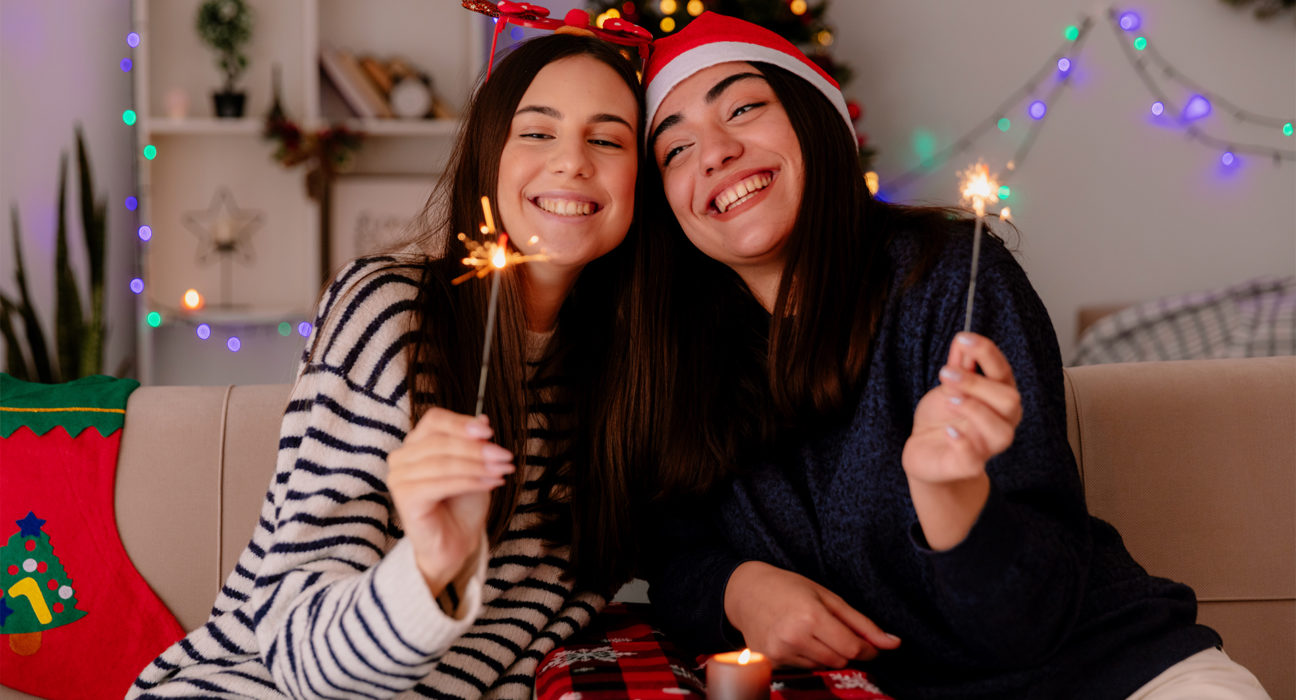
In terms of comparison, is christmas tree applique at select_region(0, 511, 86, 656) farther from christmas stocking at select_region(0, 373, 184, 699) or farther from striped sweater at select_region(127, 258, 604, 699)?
striped sweater at select_region(127, 258, 604, 699)

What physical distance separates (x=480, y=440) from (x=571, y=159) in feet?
1.67

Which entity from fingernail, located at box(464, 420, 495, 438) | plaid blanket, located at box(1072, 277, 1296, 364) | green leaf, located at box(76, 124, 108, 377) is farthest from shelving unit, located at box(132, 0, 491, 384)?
fingernail, located at box(464, 420, 495, 438)

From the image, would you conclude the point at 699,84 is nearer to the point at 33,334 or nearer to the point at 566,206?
the point at 566,206

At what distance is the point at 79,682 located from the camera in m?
1.54

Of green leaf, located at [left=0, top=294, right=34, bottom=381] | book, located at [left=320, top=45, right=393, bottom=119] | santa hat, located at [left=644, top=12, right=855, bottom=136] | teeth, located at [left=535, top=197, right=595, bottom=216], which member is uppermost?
book, located at [left=320, top=45, right=393, bottom=119]

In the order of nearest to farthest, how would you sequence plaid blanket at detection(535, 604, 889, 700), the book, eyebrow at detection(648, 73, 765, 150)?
plaid blanket at detection(535, 604, 889, 700)
eyebrow at detection(648, 73, 765, 150)
the book

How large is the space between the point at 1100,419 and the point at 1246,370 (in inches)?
10.4

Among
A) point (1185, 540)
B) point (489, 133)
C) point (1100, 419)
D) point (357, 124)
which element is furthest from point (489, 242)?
point (357, 124)

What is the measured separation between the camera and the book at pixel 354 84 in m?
3.76

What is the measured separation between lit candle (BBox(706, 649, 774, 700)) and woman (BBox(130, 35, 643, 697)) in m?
0.25

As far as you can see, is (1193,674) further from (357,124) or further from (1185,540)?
(357,124)

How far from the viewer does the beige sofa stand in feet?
5.36

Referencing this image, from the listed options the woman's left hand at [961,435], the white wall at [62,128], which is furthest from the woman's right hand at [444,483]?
the white wall at [62,128]

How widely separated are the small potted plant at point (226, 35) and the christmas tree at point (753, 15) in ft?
4.50
